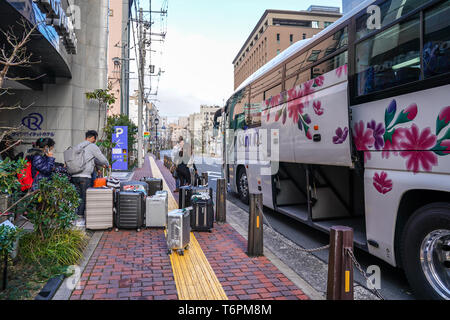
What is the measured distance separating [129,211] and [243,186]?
4.56m

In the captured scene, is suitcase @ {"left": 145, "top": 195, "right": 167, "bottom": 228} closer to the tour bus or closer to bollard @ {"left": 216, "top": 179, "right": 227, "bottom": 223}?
bollard @ {"left": 216, "top": 179, "right": 227, "bottom": 223}

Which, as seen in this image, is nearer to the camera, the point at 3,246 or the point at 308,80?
the point at 3,246

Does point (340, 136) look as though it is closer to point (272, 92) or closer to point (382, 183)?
point (382, 183)

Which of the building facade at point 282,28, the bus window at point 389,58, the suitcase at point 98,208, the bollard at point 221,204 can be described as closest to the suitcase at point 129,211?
the suitcase at point 98,208

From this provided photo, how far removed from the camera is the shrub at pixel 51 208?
4.65 meters

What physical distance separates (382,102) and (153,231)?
16.3 feet

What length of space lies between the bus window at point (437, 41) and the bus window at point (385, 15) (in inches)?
11.9

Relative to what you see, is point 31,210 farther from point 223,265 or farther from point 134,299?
point 223,265

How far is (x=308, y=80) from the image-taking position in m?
6.25

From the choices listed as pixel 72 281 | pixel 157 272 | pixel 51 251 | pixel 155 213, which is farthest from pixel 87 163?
pixel 157 272

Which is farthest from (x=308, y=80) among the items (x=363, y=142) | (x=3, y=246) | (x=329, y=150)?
(x=3, y=246)

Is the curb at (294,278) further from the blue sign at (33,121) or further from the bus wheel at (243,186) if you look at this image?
the blue sign at (33,121)

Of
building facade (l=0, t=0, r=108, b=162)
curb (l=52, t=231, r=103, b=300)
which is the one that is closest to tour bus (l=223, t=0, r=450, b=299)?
curb (l=52, t=231, r=103, b=300)

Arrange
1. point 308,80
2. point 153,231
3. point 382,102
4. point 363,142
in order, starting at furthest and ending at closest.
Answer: point 153,231 < point 308,80 < point 363,142 < point 382,102
